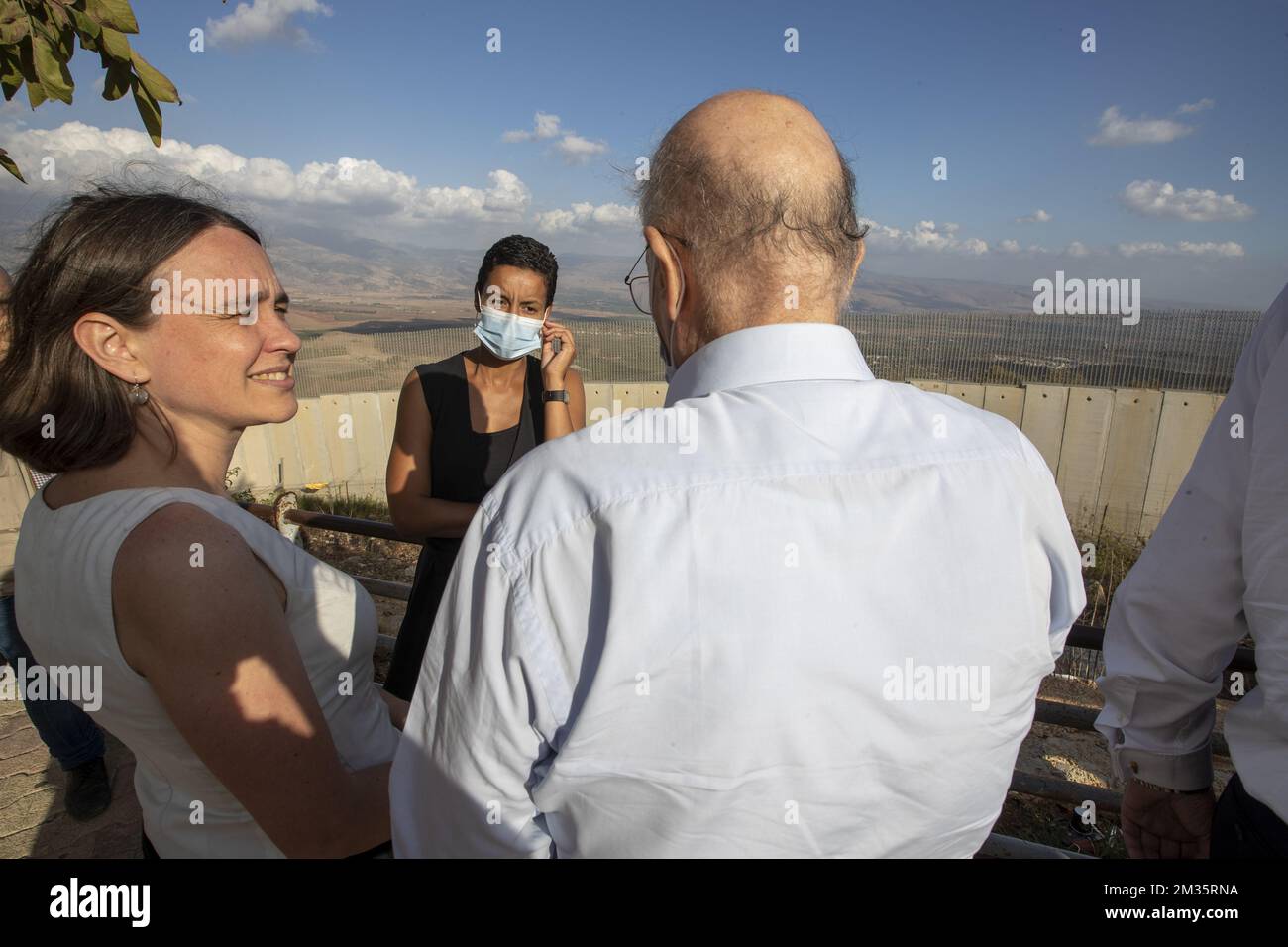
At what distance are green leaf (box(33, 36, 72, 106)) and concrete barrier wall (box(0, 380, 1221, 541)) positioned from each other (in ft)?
38.2

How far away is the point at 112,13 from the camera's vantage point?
1757 millimetres

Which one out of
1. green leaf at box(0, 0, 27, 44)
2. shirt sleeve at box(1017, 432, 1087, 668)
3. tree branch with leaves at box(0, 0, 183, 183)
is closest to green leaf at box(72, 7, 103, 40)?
tree branch with leaves at box(0, 0, 183, 183)

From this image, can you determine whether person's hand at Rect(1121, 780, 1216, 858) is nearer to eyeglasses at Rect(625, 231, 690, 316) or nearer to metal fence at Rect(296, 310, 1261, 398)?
eyeglasses at Rect(625, 231, 690, 316)

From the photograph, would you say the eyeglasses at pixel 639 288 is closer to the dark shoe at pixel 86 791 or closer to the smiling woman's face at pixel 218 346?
the smiling woman's face at pixel 218 346

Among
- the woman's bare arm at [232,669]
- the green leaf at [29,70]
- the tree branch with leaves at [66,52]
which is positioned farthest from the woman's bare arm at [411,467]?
the woman's bare arm at [232,669]

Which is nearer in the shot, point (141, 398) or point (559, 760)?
point (559, 760)

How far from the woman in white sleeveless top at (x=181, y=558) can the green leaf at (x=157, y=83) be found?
533 millimetres

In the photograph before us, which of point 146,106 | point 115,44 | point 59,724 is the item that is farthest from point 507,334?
point 59,724

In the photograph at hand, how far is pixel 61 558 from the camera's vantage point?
135cm

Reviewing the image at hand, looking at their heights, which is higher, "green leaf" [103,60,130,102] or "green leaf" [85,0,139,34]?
"green leaf" [85,0,139,34]

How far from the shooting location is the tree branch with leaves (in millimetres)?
1741
